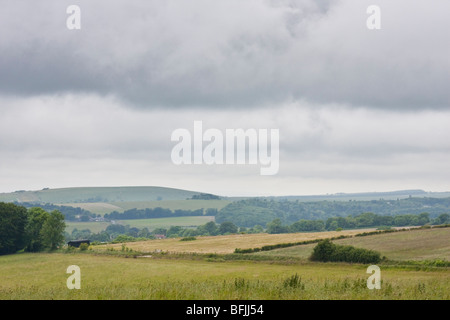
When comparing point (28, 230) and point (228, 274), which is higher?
point (28, 230)

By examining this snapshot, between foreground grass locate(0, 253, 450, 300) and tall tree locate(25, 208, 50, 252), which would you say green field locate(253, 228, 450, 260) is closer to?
foreground grass locate(0, 253, 450, 300)

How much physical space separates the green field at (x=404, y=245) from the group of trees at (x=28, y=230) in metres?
51.8

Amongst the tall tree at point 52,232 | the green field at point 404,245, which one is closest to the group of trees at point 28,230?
the tall tree at point 52,232

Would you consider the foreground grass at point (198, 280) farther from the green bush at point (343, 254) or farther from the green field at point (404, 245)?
the green field at point (404, 245)

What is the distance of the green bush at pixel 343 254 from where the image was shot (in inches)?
2569

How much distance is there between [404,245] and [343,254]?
1909 centimetres

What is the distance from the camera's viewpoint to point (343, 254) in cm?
6788

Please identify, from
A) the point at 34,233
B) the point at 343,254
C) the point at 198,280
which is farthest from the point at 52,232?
the point at 343,254

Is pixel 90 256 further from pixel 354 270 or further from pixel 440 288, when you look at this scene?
pixel 440 288

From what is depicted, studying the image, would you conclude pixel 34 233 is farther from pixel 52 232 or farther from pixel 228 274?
pixel 228 274

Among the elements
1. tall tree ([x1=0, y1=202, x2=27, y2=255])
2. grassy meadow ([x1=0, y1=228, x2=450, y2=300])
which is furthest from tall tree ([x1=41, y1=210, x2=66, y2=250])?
grassy meadow ([x1=0, y1=228, x2=450, y2=300])

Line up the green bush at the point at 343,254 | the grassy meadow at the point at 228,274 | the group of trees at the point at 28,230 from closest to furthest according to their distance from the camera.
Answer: the grassy meadow at the point at 228,274
the green bush at the point at 343,254
the group of trees at the point at 28,230
